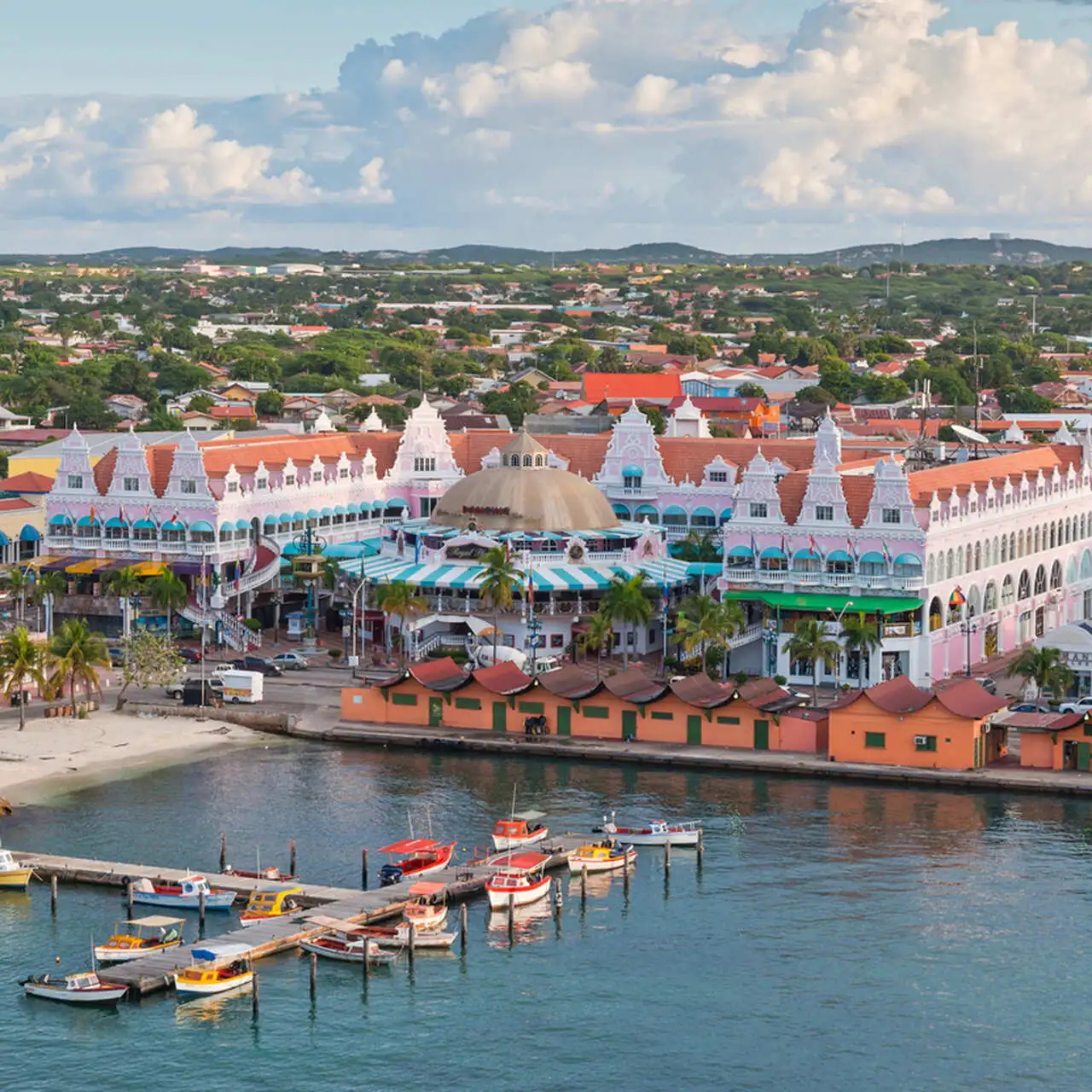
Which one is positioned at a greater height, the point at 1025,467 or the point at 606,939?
the point at 1025,467

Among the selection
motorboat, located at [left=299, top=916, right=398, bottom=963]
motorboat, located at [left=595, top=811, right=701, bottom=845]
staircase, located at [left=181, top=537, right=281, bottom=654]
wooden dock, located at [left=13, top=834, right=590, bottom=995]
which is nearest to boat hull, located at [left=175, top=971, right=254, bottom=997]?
wooden dock, located at [left=13, top=834, right=590, bottom=995]

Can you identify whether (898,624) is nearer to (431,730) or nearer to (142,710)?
(431,730)

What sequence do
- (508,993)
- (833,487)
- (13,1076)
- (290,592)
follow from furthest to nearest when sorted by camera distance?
(290,592)
(833,487)
(508,993)
(13,1076)

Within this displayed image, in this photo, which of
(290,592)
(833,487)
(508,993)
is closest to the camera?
(508,993)

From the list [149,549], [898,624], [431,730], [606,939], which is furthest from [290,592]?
[606,939]

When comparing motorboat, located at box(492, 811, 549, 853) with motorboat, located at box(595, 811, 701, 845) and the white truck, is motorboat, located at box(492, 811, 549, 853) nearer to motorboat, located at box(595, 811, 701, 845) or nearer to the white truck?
motorboat, located at box(595, 811, 701, 845)

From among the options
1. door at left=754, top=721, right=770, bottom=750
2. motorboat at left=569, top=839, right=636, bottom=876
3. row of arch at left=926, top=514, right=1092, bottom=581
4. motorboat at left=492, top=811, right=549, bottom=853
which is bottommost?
motorboat at left=569, top=839, right=636, bottom=876

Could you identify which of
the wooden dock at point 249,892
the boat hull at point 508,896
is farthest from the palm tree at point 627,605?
the boat hull at point 508,896
